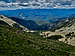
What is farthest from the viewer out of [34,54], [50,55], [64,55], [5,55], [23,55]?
[64,55]

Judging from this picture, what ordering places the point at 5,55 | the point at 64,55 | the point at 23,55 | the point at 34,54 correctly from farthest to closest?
the point at 64,55
the point at 34,54
the point at 23,55
the point at 5,55

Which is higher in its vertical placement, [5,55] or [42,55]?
[5,55]

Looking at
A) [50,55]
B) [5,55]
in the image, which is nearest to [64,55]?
[50,55]

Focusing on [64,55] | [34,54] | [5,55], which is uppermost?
[5,55]

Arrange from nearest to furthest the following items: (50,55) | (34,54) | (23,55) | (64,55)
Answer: (23,55) → (34,54) → (50,55) → (64,55)

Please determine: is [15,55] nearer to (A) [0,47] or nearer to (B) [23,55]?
(B) [23,55]

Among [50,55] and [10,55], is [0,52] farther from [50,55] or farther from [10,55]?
[50,55]

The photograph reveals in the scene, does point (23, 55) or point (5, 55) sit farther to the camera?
point (23, 55)

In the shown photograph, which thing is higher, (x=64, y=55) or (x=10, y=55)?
(x=10, y=55)

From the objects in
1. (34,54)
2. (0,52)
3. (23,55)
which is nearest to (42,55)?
(34,54)
